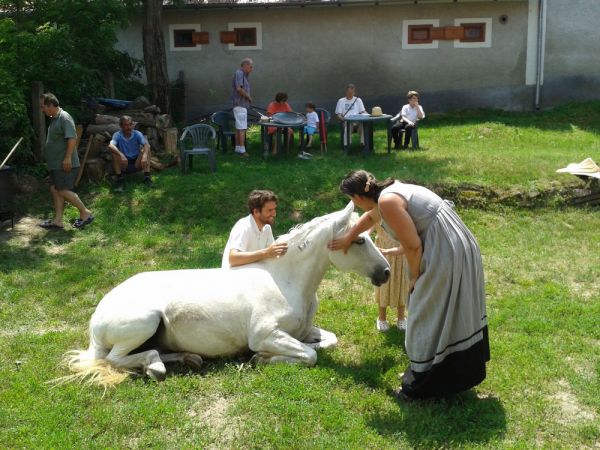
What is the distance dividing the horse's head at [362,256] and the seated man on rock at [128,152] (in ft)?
22.7

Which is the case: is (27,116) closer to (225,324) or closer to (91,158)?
(91,158)

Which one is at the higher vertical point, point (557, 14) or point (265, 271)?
point (557, 14)

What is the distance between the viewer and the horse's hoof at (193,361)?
211 inches

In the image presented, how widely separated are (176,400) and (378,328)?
6.95 feet

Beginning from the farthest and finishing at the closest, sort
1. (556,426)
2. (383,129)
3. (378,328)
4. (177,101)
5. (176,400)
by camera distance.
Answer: (177,101) → (383,129) → (378,328) → (176,400) → (556,426)

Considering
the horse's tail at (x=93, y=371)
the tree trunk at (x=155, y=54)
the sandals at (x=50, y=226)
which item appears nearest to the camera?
the horse's tail at (x=93, y=371)

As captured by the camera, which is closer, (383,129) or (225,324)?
(225,324)

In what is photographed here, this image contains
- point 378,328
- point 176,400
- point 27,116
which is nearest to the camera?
point 176,400

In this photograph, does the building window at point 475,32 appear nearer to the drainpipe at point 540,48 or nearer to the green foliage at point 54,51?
the drainpipe at point 540,48

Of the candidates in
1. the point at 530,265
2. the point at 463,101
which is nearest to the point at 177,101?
the point at 463,101

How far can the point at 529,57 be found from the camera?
62.0 feet

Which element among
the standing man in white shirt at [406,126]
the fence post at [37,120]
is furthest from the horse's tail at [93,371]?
the standing man in white shirt at [406,126]

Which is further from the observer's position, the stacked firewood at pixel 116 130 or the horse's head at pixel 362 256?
the stacked firewood at pixel 116 130

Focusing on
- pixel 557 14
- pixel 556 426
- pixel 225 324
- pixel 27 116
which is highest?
pixel 557 14
